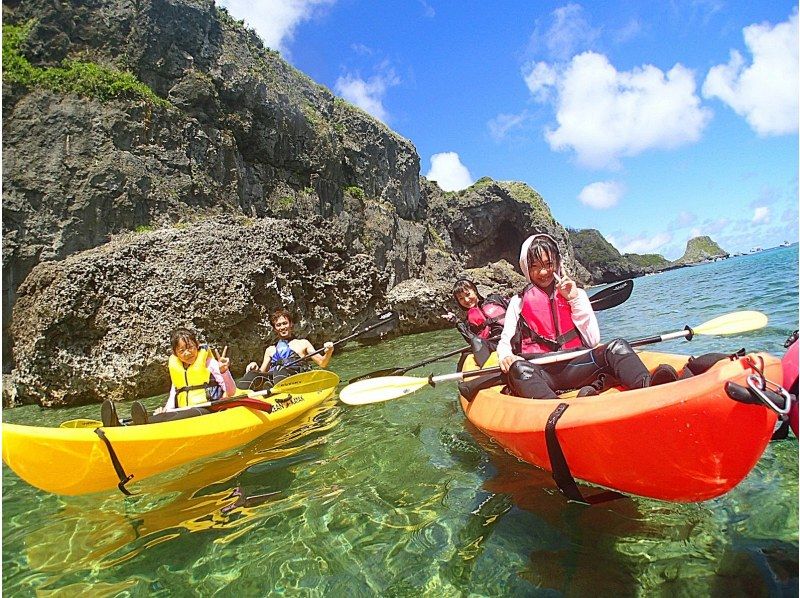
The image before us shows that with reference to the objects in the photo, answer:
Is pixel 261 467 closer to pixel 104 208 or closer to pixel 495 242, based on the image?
pixel 104 208

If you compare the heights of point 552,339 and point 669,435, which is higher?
point 552,339

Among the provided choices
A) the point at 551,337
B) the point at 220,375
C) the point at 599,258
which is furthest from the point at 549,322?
the point at 599,258

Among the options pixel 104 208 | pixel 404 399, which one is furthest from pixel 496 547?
pixel 104 208

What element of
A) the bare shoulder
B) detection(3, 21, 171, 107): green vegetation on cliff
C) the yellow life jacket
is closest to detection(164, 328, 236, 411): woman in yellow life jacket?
the yellow life jacket

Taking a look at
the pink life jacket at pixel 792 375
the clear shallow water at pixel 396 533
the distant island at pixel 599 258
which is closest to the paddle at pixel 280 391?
the clear shallow water at pixel 396 533

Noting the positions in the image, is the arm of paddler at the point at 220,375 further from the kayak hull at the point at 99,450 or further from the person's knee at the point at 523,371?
the person's knee at the point at 523,371

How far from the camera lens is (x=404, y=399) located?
19.2 ft

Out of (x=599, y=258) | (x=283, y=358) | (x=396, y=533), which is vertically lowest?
(x=396, y=533)

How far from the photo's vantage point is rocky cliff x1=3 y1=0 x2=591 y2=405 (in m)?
9.22

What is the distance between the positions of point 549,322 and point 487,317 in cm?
215

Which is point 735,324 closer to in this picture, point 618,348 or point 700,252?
point 618,348

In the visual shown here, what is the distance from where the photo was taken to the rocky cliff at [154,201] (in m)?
9.22

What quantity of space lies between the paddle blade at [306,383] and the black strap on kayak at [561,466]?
3788mm

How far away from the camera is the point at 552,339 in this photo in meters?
3.74
